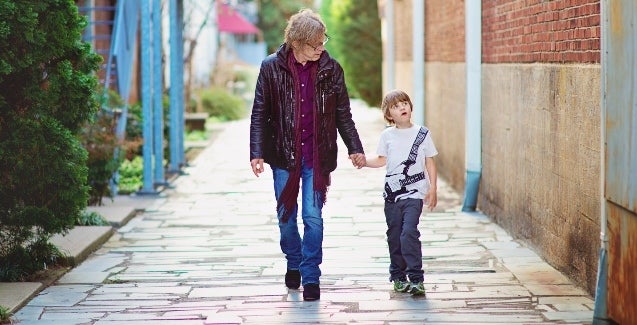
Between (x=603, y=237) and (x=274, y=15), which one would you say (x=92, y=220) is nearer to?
(x=603, y=237)

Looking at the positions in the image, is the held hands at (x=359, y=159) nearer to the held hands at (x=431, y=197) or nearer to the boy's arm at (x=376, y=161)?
the boy's arm at (x=376, y=161)

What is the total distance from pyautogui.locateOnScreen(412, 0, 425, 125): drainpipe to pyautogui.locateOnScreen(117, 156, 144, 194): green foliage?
3.82 metres

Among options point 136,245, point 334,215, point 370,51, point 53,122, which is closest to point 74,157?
point 53,122

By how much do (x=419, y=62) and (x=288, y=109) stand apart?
909 cm

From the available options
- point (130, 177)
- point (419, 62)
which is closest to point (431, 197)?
point (130, 177)

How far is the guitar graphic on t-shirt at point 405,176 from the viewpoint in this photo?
7078 mm

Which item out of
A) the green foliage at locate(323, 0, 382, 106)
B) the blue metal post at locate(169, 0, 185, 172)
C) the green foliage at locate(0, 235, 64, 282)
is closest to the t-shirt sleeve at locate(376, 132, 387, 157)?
the green foliage at locate(0, 235, 64, 282)

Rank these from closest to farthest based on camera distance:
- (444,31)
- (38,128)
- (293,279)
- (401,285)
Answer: (401,285) < (293,279) < (38,128) < (444,31)

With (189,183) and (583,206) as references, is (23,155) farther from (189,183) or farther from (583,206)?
(189,183)

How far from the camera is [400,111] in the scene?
276 inches

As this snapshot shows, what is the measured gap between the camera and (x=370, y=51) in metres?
29.8

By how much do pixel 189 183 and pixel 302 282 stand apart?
7.13 meters

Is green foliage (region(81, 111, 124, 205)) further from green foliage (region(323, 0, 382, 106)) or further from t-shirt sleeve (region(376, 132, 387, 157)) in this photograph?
green foliage (region(323, 0, 382, 106))

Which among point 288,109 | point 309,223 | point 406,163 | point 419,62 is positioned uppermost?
point 419,62
